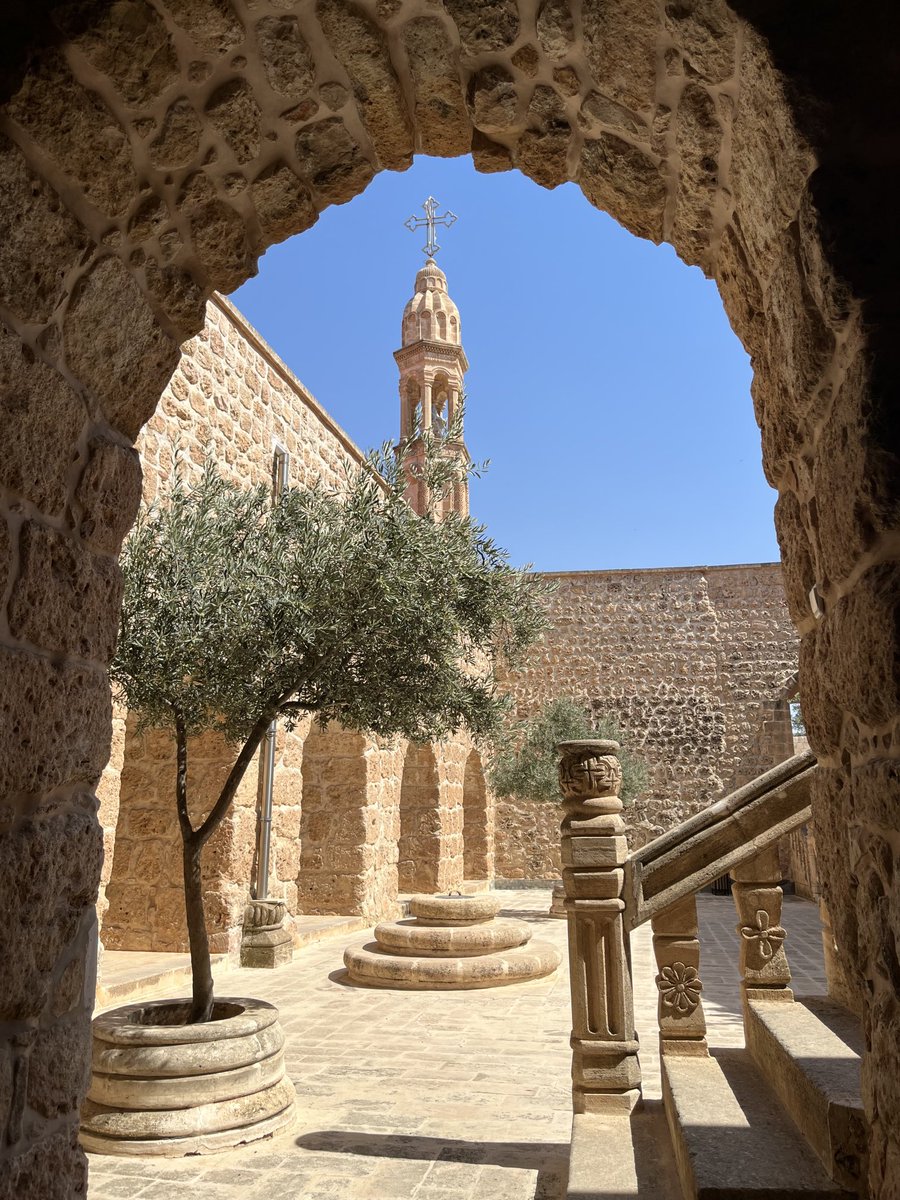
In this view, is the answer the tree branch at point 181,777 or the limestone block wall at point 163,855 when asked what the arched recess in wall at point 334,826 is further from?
the tree branch at point 181,777

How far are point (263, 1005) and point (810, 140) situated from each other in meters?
4.81

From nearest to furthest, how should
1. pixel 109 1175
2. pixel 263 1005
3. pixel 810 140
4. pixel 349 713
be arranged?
pixel 810 140, pixel 109 1175, pixel 263 1005, pixel 349 713

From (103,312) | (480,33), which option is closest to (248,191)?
(103,312)

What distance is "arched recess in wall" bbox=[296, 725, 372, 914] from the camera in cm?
1122

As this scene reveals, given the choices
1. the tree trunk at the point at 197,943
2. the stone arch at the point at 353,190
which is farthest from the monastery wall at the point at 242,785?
the stone arch at the point at 353,190

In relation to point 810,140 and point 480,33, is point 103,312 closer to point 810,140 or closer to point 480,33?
point 480,33

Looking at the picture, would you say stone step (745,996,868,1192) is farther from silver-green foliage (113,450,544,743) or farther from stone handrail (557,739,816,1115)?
silver-green foliage (113,450,544,743)

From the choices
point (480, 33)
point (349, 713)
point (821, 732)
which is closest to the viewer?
point (821, 732)

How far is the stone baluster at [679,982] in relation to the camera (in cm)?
398

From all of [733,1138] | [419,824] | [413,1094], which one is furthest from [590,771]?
[419,824]

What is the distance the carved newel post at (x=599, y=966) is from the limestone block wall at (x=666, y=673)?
14970 millimetres

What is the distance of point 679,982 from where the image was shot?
13.3 ft

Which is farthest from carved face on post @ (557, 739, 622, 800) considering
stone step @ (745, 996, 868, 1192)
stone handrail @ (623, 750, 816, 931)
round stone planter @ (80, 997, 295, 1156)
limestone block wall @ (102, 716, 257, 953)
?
limestone block wall @ (102, 716, 257, 953)

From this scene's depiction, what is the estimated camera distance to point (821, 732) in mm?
1968
